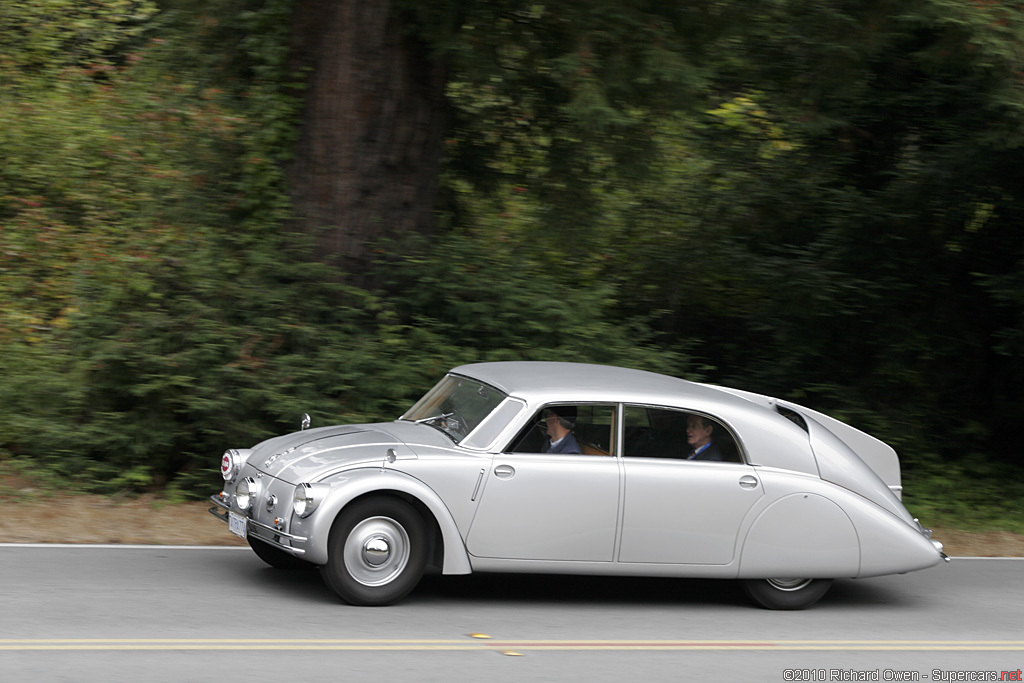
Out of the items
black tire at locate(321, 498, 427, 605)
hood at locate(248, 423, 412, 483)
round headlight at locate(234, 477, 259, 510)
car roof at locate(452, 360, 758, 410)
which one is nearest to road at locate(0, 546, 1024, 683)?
black tire at locate(321, 498, 427, 605)

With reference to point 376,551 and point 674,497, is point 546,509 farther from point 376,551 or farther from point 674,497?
point 376,551

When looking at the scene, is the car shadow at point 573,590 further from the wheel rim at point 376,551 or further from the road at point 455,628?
the wheel rim at point 376,551

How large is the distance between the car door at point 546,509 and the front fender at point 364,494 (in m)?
0.13

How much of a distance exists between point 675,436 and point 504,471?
1.30 meters

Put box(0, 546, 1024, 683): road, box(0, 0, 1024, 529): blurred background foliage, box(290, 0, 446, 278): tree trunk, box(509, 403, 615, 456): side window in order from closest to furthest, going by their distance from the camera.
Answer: box(0, 546, 1024, 683): road → box(509, 403, 615, 456): side window → box(0, 0, 1024, 529): blurred background foliage → box(290, 0, 446, 278): tree trunk

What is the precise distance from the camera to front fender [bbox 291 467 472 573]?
6871 millimetres

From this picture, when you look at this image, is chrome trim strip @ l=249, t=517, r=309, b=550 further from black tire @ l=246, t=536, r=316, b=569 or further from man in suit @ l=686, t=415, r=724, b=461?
man in suit @ l=686, t=415, r=724, b=461

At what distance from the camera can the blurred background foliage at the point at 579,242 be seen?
1123 cm

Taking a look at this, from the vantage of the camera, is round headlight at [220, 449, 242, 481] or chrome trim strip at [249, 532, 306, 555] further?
round headlight at [220, 449, 242, 481]

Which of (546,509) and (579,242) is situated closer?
(546,509)

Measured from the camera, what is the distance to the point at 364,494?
7.01 meters

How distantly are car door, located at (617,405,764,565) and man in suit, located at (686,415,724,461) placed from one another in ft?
0.17

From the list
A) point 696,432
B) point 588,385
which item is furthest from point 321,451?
point 696,432

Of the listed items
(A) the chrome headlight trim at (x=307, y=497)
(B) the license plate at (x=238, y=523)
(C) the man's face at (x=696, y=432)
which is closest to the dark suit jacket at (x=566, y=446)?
(C) the man's face at (x=696, y=432)
